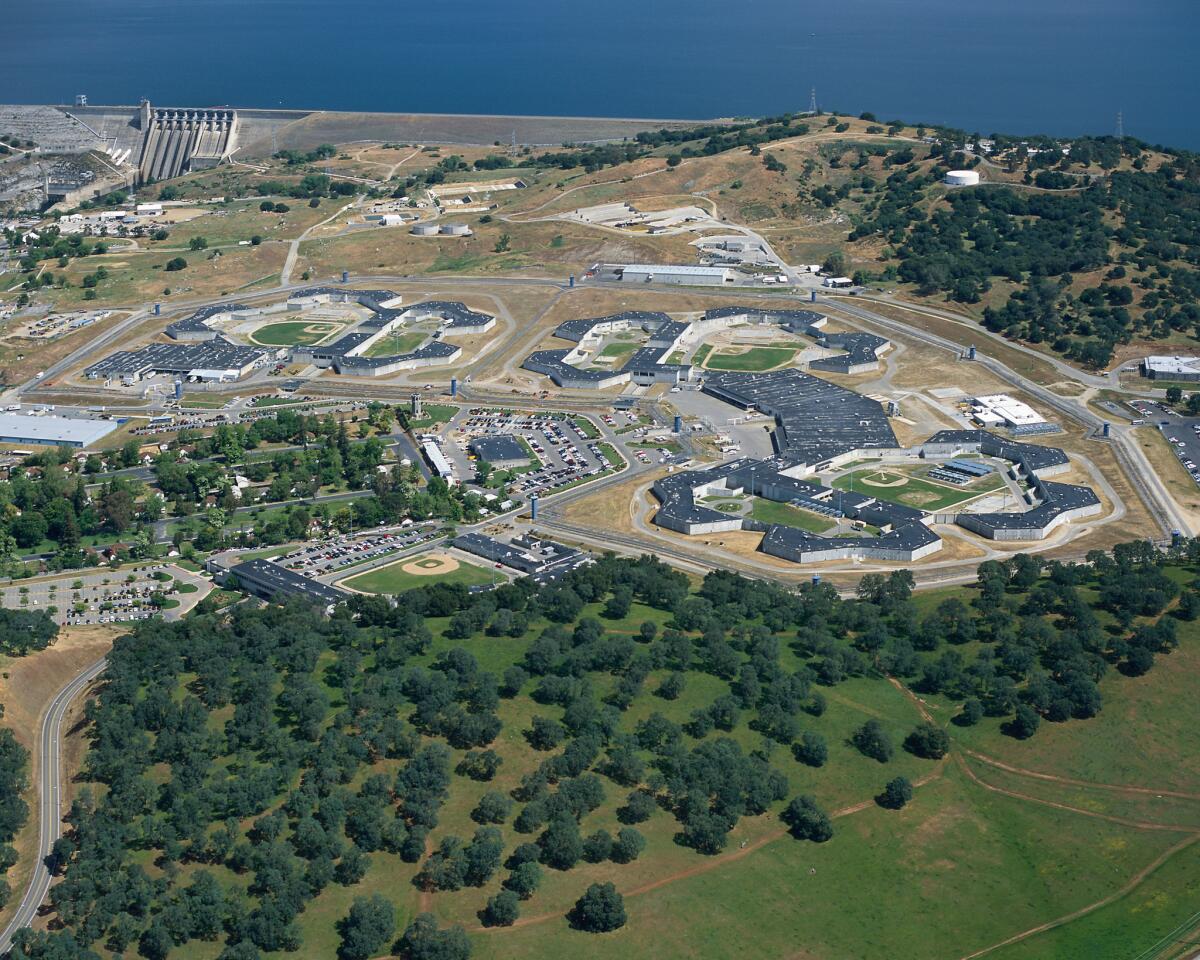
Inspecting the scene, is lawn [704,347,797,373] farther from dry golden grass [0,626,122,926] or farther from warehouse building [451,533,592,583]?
dry golden grass [0,626,122,926]

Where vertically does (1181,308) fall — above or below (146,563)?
above

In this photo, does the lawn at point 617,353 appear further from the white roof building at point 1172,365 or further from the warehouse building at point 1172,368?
the white roof building at point 1172,365

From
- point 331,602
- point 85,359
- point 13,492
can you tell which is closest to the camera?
point 331,602

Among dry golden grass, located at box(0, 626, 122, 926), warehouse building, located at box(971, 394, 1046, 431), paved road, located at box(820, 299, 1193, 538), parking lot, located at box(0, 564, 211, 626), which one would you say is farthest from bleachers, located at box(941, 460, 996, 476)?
dry golden grass, located at box(0, 626, 122, 926)

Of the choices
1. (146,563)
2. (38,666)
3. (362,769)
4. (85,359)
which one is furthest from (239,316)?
(362,769)

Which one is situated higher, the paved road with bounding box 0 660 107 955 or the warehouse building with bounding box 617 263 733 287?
the warehouse building with bounding box 617 263 733 287

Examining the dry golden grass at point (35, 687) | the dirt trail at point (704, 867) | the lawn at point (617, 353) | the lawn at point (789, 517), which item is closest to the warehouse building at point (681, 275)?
the lawn at point (617, 353)

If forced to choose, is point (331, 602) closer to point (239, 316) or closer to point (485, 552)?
point (485, 552)
